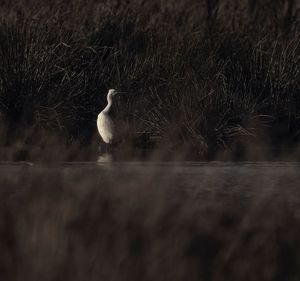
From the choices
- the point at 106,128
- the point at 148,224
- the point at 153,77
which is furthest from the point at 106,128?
the point at 148,224

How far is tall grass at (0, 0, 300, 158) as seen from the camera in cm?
1295

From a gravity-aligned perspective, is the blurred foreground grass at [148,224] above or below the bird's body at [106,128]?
below

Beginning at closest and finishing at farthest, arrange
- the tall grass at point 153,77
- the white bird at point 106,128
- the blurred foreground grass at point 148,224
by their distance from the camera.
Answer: the blurred foreground grass at point 148,224 → the white bird at point 106,128 → the tall grass at point 153,77

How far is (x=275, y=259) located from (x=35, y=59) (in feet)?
25.5

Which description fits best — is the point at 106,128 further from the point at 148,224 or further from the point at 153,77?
the point at 148,224

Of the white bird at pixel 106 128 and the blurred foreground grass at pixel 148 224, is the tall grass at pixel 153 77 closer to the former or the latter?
the white bird at pixel 106 128

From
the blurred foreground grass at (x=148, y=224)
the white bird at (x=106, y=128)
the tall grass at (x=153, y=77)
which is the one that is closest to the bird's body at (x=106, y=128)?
the white bird at (x=106, y=128)

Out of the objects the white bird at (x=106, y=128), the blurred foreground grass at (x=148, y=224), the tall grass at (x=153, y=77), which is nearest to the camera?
the blurred foreground grass at (x=148, y=224)

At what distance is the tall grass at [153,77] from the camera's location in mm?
12945

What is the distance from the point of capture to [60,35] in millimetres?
14336

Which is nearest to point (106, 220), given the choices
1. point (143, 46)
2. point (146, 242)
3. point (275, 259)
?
point (146, 242)

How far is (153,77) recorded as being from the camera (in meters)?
14.3

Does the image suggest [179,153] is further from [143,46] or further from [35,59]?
[143,46]

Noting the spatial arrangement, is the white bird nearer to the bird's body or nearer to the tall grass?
the bird's body
